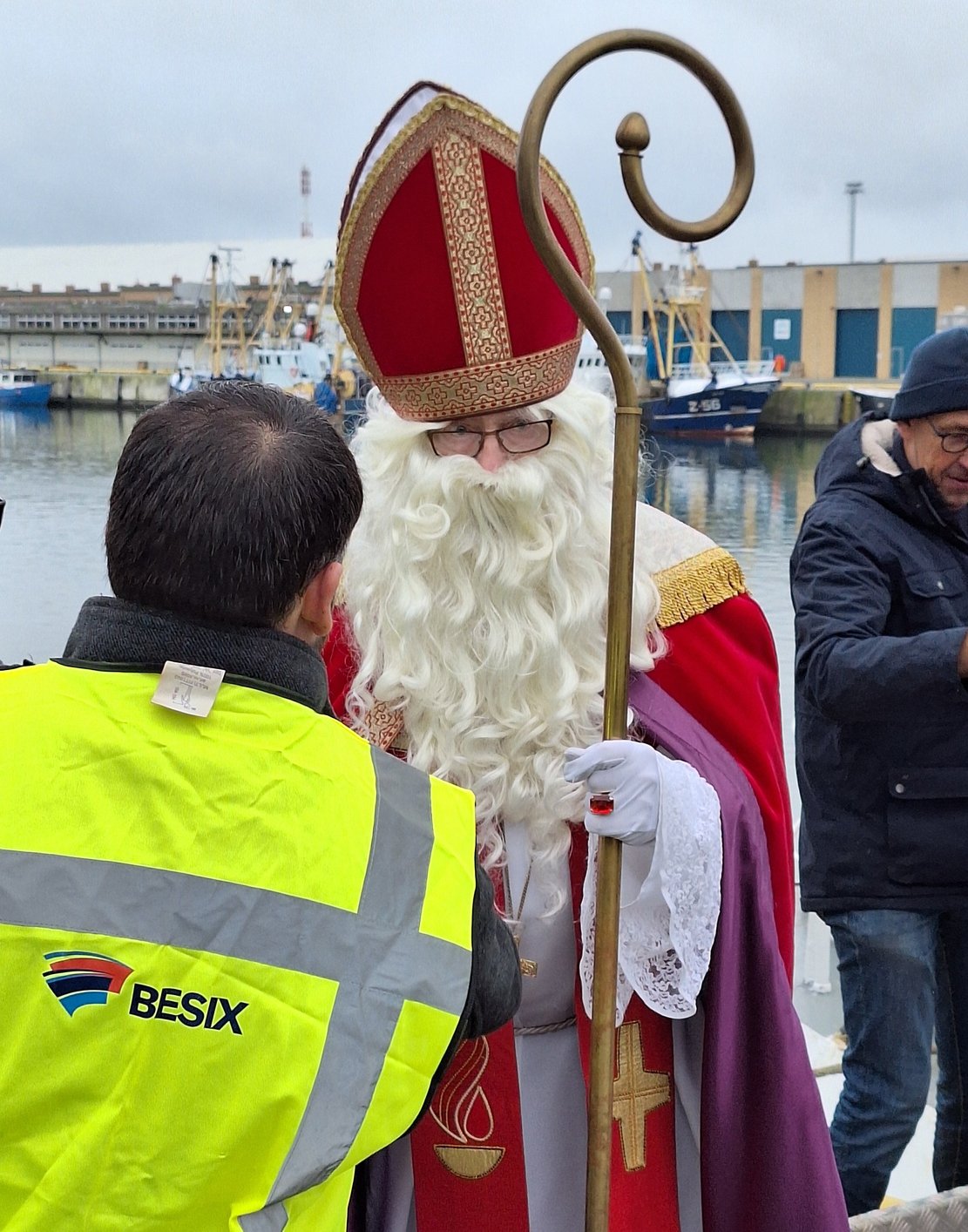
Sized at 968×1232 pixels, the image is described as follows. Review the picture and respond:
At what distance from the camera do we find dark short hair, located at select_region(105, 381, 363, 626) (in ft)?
3.59

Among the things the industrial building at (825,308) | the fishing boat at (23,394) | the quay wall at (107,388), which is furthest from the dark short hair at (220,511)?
the fishing boat at (23,394)

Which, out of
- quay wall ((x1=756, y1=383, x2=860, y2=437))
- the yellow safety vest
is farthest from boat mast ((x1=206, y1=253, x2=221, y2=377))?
the yellow safety vest

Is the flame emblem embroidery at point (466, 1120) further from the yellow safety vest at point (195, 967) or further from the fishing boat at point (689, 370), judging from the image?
the fishing boat at point (689, 370)

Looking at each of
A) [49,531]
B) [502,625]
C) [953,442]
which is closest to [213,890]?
[502,625]

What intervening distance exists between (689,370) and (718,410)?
3.83 meters

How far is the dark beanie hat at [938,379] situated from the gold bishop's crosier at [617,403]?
94 cm

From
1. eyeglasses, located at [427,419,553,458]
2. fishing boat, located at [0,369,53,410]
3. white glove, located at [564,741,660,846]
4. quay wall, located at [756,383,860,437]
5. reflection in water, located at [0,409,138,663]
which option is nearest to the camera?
white glove, located at [564,741,660,846]

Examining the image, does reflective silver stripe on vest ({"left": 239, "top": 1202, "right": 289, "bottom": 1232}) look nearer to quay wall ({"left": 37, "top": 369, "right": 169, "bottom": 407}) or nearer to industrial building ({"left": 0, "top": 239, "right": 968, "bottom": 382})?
industrial building ({"left": 0, "top": 239, "right": 968, "bottom": 382})

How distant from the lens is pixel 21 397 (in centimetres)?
4728

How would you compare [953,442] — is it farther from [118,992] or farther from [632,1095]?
[118,992]

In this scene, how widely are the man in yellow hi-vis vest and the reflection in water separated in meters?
3.02

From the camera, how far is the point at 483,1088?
1.76 metres

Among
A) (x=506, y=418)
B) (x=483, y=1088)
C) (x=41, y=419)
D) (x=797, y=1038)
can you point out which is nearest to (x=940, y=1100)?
(x=797, y=1038)

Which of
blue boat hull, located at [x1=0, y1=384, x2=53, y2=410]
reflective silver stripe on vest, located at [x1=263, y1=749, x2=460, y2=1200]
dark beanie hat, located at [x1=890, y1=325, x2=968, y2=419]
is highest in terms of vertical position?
dark beanie hat, located at [x1=890, y1=325, x2=968, y2=419]
